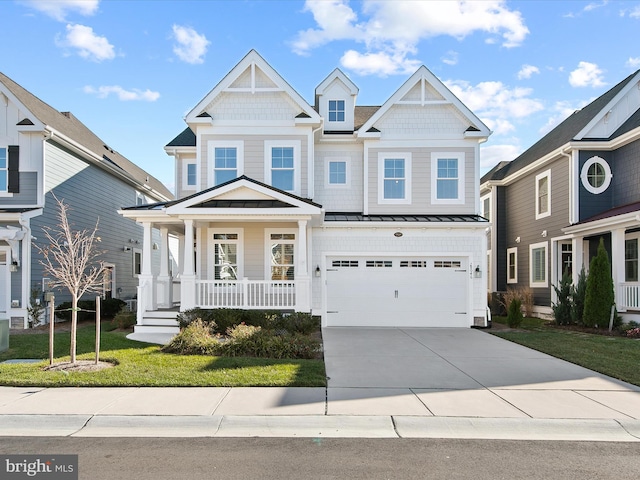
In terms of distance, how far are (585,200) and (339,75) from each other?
9797 mm

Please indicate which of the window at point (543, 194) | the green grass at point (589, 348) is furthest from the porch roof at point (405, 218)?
the window at point (543, 194)

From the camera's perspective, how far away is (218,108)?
15.2 meters

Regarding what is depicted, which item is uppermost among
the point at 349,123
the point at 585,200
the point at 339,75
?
the point at 339,75

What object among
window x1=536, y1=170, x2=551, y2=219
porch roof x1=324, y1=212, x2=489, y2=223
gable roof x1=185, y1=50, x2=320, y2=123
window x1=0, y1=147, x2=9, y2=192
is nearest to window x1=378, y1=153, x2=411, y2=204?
porch roof x1=324, y1=212, x2=489, y2=223

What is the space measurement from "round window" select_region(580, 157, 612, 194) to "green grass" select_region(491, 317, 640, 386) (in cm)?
532

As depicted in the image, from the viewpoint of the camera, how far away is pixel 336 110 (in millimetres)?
16734

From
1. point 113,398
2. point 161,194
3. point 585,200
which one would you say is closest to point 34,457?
point 113,398

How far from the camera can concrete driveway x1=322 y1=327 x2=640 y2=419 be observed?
623 centimetres

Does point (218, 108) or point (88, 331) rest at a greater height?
point (218, 108)

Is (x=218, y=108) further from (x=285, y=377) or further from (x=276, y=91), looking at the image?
A: (x=285, y=377)

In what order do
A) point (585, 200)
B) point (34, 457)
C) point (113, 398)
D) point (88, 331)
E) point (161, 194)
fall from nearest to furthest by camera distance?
point (34, 457), point (113, 398), point (88, 331), point (585, 200), point (161, 194)

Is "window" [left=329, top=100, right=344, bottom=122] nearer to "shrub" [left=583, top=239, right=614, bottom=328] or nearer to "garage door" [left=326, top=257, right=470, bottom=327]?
"garage door" [left=326, top=257, right=470, bottom=327]

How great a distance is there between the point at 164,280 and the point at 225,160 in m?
4.43

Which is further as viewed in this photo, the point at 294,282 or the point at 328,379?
the point at 294,282
